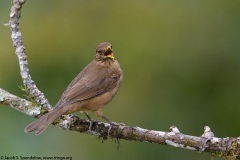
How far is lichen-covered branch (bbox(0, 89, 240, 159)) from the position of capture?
6.26 meters

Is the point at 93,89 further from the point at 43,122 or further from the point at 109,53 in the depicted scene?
the point at 43,122

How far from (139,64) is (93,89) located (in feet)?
8.13

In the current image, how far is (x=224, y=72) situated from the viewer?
30.4ft

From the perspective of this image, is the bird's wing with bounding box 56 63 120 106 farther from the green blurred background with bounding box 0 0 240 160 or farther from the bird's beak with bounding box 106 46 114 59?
the green blurred background with bounding box 0 0 240 160

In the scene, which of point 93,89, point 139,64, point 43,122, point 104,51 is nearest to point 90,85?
point 93,89

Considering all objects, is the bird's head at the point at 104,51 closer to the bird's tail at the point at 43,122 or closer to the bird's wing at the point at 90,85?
the bird's wing at the point at 90,85

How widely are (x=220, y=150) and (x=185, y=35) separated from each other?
13.4 feet

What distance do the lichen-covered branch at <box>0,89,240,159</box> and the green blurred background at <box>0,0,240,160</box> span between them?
1261mm

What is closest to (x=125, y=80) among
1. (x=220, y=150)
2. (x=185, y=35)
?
(x=185, y=35)

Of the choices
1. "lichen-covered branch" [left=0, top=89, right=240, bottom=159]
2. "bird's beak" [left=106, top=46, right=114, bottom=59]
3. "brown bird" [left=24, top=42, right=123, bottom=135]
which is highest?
"bird's beak" [left=106, top=46, right=114, bottom=59]

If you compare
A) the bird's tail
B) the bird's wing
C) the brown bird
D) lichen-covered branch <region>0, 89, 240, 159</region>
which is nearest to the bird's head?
the brown bird

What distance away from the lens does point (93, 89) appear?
294 inches

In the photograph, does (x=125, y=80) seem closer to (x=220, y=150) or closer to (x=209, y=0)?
(x=209, y=0)

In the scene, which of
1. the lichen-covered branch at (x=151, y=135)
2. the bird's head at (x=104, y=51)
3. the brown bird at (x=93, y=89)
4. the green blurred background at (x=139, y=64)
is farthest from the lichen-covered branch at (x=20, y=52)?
the green blurred background at (x=139, y=64)
